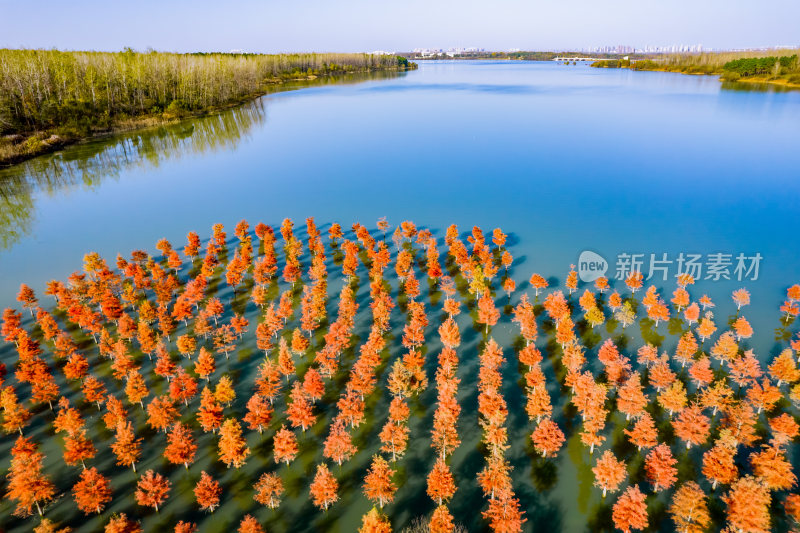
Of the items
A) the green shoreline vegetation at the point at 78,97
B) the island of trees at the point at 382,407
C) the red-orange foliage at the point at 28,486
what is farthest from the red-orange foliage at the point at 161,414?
the green shoreline vegetation at the point at 78,97

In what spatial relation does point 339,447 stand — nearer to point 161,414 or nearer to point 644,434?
point 161,414

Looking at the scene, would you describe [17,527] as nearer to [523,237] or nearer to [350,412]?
[350,412]

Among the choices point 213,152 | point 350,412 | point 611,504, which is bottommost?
point 611,504

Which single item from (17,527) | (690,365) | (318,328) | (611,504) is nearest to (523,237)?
(690,365)

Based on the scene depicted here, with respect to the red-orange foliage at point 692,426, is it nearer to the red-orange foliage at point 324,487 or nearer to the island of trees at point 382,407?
the island of trees at point 382,407

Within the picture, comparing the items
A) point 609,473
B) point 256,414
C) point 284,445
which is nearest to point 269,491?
point 284,445

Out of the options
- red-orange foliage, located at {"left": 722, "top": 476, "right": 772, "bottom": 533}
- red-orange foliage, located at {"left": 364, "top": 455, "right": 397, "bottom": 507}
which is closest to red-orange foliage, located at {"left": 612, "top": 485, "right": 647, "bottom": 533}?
red-orange foliage, located at {"left": 722, "top": 476, "right": 772, "bottom": 533}
